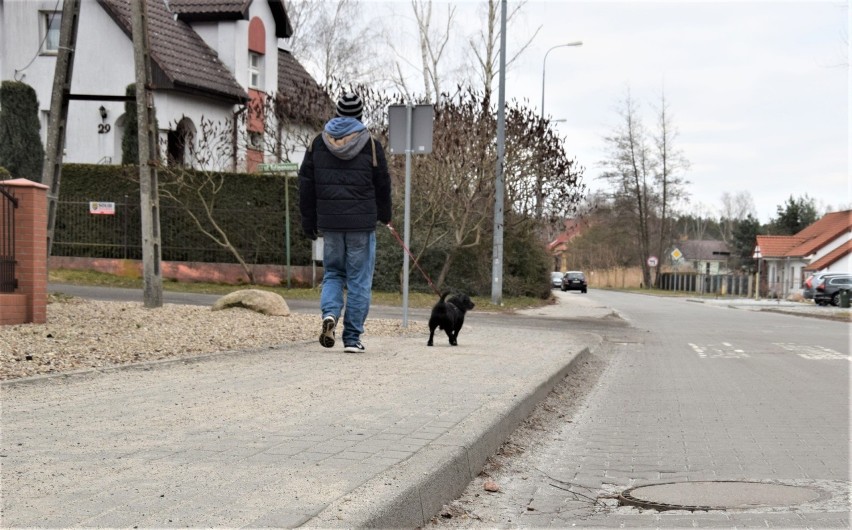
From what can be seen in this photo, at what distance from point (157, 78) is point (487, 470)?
30.0 meters

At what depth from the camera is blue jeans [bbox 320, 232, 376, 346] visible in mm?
9695

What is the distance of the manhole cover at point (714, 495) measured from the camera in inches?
192

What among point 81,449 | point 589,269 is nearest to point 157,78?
point 81,449

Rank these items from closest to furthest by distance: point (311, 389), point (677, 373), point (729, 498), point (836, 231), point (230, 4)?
1. point (729, 498)
2. point (311, 389)
3. point (677, 373)
4. point (230, 4)
5. point (836, 231)

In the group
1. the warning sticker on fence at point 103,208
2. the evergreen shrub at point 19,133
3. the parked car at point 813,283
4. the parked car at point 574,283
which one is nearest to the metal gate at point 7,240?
the warning sticker on fence at point 103,208

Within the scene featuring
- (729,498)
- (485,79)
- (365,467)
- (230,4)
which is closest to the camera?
(365,467)

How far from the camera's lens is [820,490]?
17.1ft

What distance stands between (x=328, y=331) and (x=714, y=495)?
5371 millimetres

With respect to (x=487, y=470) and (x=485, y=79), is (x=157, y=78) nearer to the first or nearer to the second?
(x=485, y=79)

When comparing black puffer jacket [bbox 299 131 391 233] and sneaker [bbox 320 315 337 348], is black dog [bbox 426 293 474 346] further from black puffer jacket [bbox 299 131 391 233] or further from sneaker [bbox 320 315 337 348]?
black puffer jacket [bbox 299 131 391 233]

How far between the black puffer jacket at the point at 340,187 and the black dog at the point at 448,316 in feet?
7.97

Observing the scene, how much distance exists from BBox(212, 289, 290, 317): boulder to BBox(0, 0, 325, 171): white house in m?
16.8

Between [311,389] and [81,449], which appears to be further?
[311,389]

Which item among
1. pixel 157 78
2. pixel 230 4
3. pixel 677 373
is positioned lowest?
pixel 677 373
